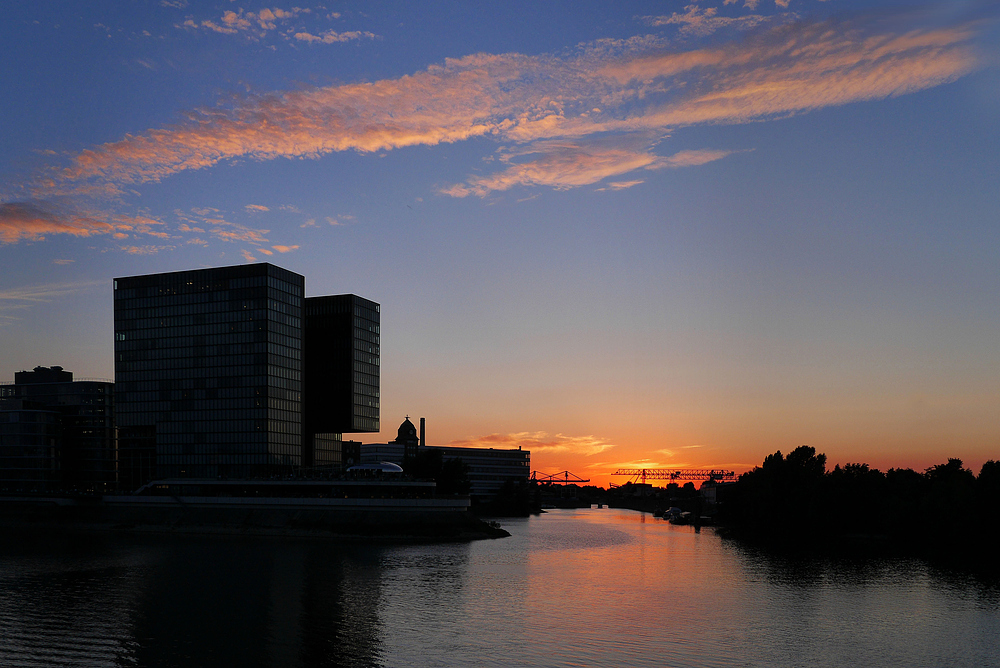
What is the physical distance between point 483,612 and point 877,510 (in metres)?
112

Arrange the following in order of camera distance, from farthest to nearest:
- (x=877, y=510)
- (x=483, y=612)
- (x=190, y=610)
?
(x=877, y=510), (x=483, y=612), (x=190, y=610)

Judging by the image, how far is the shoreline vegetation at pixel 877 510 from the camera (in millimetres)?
131375

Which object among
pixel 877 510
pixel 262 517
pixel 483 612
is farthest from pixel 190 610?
pixel 877 510

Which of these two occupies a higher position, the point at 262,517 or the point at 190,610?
the point at 190,610

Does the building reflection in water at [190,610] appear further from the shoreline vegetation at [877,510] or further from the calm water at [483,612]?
the shoreline vegetation at [877,510]

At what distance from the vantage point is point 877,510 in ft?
520

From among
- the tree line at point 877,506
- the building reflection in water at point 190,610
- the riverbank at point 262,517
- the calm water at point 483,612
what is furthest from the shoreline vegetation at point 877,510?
the building reflection in water at point 190,610

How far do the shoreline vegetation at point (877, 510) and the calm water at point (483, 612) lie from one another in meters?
23.8

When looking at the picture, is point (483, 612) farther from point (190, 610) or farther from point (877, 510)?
point (877, 510)

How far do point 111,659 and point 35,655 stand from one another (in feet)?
18.7

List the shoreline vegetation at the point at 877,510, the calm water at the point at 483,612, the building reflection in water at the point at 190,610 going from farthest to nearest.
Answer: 1. the shoreline vegetation at the point at 877,510
2. the calm water at the point at 483,612
3. the building reflection in water at the point at 190,610

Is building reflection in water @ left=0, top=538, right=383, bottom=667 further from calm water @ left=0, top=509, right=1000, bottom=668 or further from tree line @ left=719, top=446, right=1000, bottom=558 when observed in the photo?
tree line @ left=719, top=446, right=1000, bottom=558

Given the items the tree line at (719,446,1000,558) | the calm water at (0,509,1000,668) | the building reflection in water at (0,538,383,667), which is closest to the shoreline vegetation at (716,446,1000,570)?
the tree line at (719,446,1000,558)

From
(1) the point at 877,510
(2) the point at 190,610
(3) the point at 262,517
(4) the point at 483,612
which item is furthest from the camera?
(3) the point at 262,517
